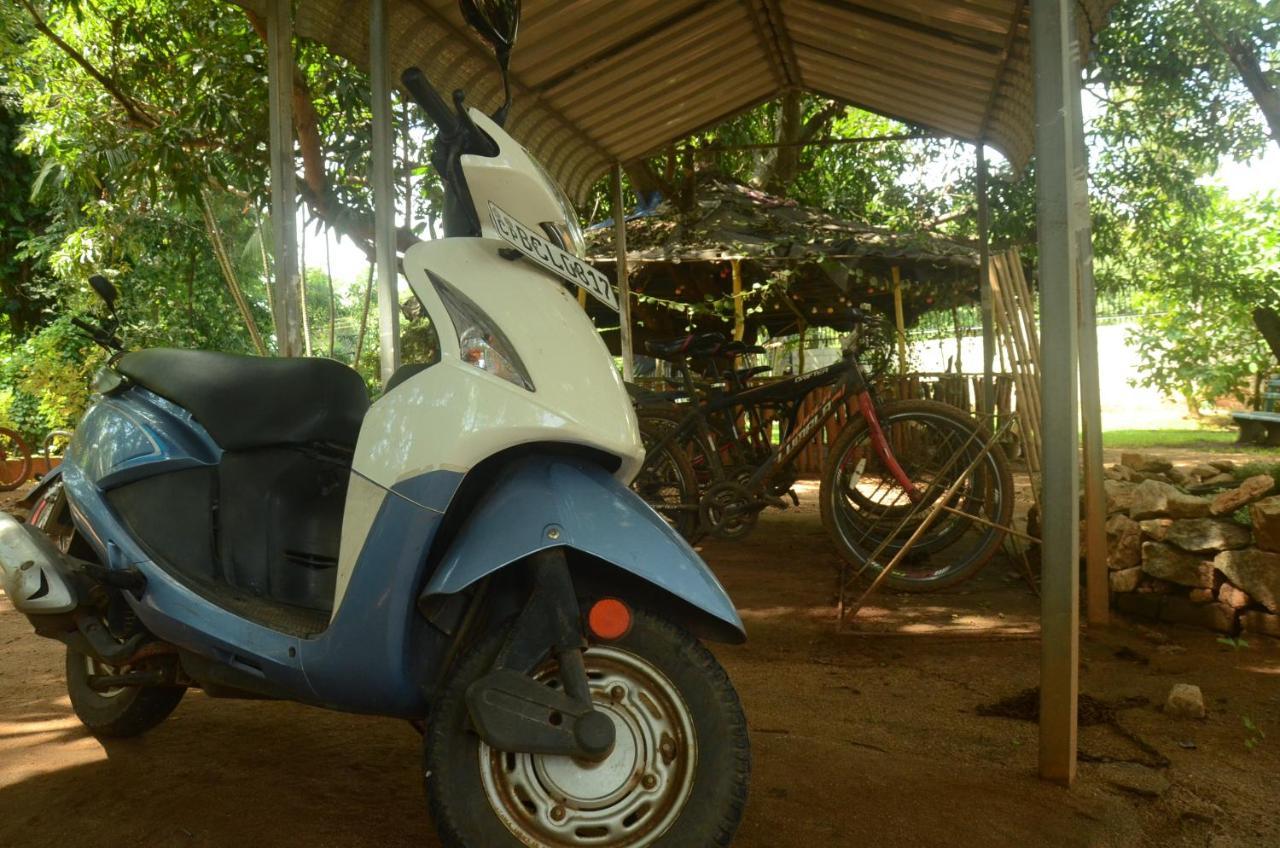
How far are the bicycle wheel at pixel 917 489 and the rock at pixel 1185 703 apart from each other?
68.1 inches

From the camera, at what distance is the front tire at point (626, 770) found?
191cm

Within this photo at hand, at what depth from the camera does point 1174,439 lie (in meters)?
14.7

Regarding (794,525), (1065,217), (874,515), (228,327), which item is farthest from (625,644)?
(228,327)

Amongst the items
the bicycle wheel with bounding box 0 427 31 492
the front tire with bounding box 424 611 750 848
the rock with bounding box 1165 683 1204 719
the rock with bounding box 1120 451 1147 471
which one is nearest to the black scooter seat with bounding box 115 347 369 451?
the front tire with bounding box 424 611 750 848

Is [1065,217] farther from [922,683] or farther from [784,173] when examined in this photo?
[784,173]

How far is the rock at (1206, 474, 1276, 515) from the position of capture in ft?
14.4

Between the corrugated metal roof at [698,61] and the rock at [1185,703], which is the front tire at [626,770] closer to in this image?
the rock at [1185,703]

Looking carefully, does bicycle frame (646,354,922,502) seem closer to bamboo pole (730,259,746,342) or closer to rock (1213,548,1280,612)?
rock (1213,548,1280,612)

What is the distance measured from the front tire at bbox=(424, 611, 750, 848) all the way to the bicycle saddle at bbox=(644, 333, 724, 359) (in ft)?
12.0

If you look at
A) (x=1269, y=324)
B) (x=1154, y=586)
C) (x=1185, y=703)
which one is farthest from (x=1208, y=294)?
(x=1185, y=703)

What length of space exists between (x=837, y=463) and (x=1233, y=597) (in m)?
1.90

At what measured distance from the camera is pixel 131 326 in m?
15.0

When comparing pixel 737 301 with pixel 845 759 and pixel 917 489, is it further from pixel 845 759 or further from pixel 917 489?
pixel 845 759

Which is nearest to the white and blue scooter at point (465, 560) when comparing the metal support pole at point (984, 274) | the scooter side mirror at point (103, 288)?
the scooter side mirror at point (103, 288)
